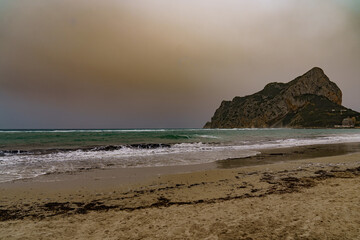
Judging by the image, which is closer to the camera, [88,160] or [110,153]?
[88,160]

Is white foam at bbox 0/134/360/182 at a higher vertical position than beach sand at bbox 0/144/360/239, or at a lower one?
lower

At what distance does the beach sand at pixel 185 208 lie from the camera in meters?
4.27

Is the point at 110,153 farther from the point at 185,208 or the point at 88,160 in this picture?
the point at 185,208

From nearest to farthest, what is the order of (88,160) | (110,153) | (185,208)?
(185,208), (88,160), (110,153)

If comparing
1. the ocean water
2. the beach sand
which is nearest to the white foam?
the ocean water

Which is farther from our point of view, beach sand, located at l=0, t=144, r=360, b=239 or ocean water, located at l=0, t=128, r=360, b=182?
ocean water, located at l=0, t=128, r=360, b=182

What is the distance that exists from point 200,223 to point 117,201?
3249 mm

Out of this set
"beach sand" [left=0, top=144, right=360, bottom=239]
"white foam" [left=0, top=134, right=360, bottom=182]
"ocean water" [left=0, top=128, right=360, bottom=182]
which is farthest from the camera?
"ocean water" [left=0, top=128, right=360, bottom=182]

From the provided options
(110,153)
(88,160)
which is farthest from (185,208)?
(110,153)

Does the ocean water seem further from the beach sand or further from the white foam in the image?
the beach sand

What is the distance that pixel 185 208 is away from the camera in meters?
5.76

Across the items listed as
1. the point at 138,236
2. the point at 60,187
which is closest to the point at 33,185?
the point at 60,187

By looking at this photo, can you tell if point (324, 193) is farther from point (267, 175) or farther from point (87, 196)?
point (87, 196)

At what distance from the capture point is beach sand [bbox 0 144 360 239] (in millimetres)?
4273
